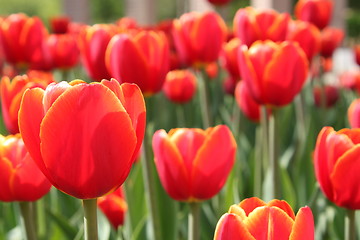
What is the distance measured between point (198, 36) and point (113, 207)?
594 mm

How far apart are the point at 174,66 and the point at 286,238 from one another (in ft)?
6.96

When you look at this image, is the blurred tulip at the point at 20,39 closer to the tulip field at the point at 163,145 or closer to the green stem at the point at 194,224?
the tulip field at the point at 163,145

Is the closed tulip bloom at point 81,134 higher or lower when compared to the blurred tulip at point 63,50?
higher

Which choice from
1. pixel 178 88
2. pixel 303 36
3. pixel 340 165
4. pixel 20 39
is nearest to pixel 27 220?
pixel 340 165

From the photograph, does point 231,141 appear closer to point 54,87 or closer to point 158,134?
point 158,134

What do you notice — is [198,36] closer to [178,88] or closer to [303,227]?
[178,88]

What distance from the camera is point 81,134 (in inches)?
24.1

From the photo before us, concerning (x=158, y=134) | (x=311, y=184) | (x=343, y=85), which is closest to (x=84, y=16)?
(x=343, y=85)

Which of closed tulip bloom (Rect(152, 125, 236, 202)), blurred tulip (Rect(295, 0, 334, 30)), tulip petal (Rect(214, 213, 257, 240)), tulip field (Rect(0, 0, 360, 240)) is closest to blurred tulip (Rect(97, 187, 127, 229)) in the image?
tulip field (Rect(0, 0, 360, 240))

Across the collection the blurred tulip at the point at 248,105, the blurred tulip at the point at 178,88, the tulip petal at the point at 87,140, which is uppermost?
the tulip petal at the point at 87,140

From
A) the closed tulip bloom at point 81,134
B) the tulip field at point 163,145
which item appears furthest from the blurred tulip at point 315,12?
the closed tulip bloom at point 81,134

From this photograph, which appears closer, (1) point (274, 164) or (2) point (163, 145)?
(2) point (163, 145)

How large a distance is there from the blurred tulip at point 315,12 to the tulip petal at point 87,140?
181 centimetres

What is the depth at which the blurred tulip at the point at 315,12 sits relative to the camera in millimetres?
2309
